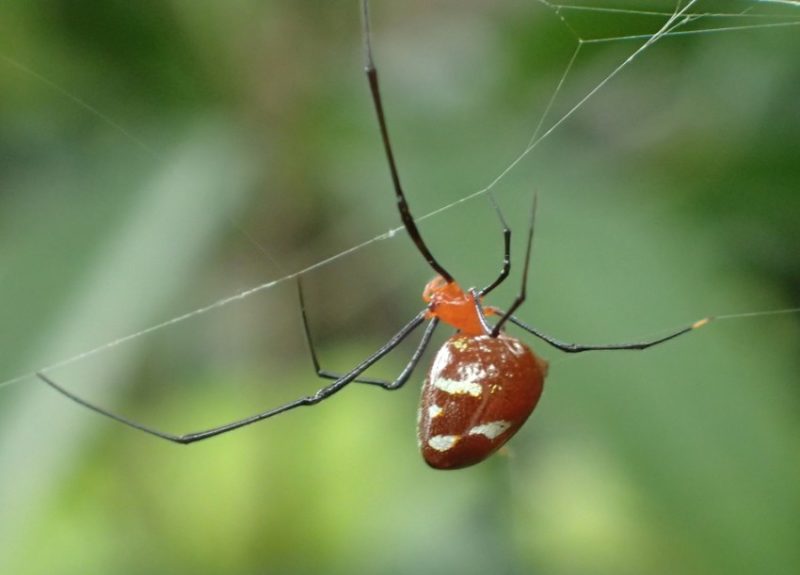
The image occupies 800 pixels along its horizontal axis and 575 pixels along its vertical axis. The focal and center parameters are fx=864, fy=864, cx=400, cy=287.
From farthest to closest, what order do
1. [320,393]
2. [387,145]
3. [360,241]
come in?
[360,241], [320,393], [387,145]

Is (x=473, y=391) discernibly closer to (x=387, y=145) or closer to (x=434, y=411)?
(x=434, y=411)

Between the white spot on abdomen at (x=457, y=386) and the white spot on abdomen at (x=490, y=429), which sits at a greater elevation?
the white spot on abdomen at (x=457, y=386)

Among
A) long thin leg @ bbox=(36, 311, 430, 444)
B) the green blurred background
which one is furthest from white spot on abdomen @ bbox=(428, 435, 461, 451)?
the green blurred background

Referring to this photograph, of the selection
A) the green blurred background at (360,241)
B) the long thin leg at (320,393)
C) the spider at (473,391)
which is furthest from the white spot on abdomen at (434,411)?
the green blurred background at (360,241)

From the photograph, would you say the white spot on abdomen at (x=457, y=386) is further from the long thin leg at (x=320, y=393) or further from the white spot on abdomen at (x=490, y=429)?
the long thin leg at (x=320, y=393)

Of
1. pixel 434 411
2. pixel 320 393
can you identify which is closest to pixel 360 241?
pixel 320 393

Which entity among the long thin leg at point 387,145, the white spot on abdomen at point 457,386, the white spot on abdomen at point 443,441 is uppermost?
the long thin leg at point 387,145

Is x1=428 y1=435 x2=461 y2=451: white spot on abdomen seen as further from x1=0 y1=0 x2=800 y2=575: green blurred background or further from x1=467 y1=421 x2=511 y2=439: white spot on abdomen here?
x1=0 y1=0 x2=800 y2=575: green blurred background
